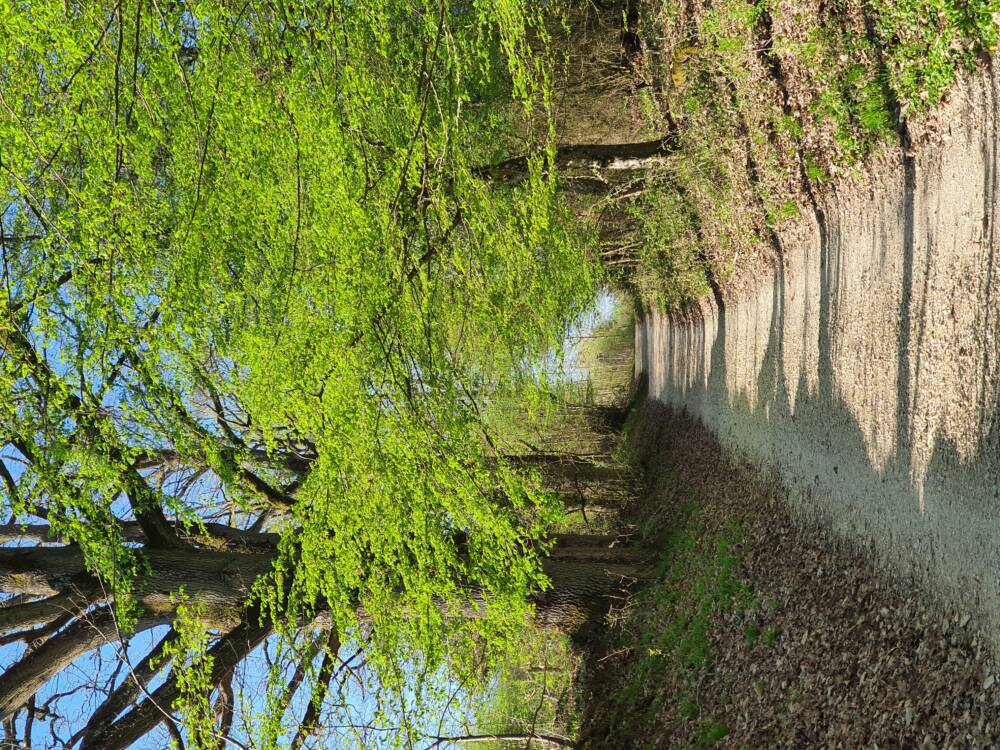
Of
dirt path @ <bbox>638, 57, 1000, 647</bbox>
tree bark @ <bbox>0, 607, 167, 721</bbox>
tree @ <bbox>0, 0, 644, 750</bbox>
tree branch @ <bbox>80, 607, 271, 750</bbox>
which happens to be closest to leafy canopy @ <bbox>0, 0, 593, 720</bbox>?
tree @ <bbox>0, 0, 644, 750</bbox>

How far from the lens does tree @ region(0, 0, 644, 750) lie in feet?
18.9

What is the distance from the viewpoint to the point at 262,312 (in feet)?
24.0

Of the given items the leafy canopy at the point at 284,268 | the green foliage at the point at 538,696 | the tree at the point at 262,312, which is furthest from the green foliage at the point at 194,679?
the green foliage at the point at 538,696

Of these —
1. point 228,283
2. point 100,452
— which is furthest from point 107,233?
point 100,452

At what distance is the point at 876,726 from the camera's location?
17.5ft

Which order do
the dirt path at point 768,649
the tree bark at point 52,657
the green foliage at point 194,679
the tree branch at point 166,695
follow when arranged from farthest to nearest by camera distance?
1. the tree branch at point 166,695
2. the tree bark at point 52,657
3. the green foliage at point 194,679
4. the dirt path at point 768,649

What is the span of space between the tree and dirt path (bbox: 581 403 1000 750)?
2.32 meters

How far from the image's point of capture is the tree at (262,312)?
227 inches

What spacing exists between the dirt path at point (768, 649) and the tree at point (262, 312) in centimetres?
232

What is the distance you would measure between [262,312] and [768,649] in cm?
605

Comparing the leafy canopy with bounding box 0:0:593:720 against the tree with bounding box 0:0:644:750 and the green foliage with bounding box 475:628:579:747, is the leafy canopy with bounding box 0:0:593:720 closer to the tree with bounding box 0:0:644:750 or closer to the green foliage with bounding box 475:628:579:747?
the tree with bounding box 0:0:644:750

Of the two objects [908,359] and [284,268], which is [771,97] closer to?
[908,359]

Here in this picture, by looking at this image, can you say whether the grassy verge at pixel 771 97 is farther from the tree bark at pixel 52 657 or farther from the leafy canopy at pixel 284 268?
the tree bark at pixel 52 657

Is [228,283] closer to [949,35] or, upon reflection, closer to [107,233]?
[107,233]
